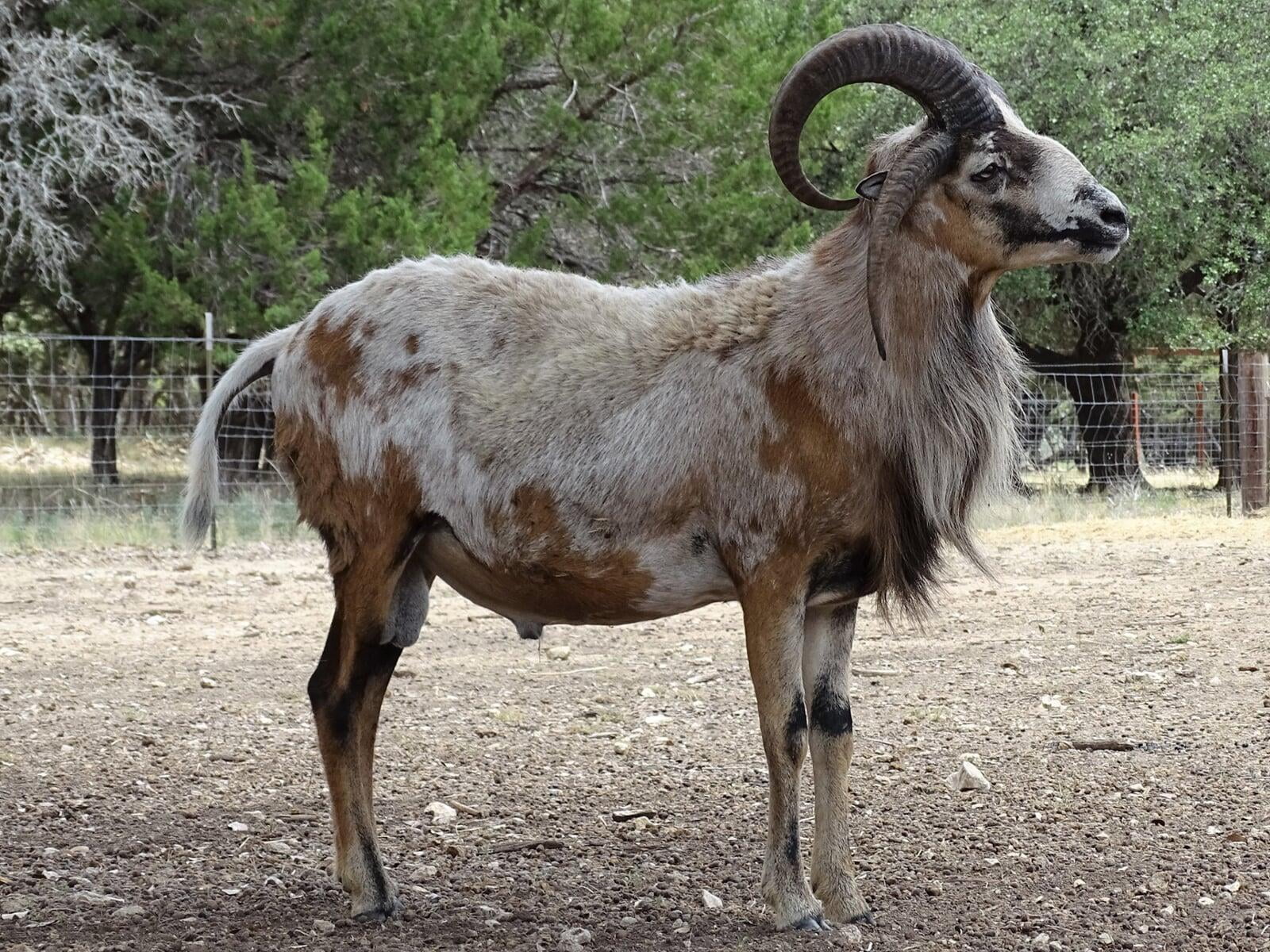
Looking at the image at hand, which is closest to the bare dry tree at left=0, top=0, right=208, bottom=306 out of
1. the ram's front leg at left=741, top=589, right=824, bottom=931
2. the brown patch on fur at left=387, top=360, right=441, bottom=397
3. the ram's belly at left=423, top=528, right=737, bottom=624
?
the brown patch on fur at left=387, top=360, right=441, bottom=397

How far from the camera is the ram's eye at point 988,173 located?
14.2 feet

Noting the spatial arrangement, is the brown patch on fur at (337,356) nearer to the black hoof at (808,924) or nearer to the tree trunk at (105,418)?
the black hoof at (808,924)

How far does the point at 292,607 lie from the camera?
10664 mm

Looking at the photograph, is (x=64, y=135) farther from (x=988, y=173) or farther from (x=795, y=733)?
(x=795, y=733)

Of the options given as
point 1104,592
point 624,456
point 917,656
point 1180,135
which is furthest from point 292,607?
point 1180,135

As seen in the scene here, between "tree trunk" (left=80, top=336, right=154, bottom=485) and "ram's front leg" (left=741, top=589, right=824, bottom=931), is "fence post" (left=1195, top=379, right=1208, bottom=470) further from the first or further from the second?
"ram's front leg" (left=741, top=589, right=824, bottom=931)

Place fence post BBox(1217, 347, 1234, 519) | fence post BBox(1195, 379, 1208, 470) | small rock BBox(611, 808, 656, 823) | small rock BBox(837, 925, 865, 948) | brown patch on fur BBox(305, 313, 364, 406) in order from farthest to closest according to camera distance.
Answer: fence post BBox(1195, 379, 1208, 470)
fence post BBox(1217, 347, 1234, 519)
small rock BBox(611, 808, 656, 823)
brown patch on fur BBox(305, 313, 364, 406)
small rock BBox(837, 925, 865, 948)

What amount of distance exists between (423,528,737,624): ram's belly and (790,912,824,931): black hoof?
0.99m

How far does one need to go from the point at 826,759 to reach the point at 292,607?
6.89 meters

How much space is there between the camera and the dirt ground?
4.39 m

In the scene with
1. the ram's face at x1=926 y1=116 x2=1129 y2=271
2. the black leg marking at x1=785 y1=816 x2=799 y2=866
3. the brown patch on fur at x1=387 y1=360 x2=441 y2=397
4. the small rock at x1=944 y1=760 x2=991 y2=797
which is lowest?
the small rock at x1=944 y1=760 x2=991 y2=797

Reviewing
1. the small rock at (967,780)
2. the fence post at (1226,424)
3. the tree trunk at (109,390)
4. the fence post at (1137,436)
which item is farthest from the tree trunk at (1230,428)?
the tree trunk at (109,390)

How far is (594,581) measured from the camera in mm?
4504

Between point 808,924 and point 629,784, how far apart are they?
173 centimetres
